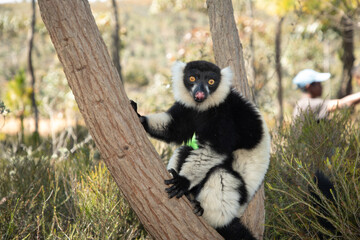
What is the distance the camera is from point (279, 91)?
11391 millimetres

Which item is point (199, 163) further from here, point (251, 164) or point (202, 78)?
point (202, 78)

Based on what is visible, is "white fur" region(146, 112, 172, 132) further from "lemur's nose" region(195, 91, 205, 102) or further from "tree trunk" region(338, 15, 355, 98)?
"tree trunk" region(338, 15, 355, 98)

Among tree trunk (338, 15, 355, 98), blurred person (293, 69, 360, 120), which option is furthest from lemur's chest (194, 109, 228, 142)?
tree trunk (338, 15, 355, 98)

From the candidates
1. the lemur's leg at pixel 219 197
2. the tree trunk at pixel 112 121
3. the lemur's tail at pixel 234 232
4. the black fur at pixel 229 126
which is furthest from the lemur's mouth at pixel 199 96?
the lemur's tail at pixel 234 232

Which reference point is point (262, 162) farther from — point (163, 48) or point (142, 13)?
point (142, 13)

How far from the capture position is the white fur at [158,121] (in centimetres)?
318

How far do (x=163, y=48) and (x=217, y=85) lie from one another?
121 ft

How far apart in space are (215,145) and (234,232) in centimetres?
71

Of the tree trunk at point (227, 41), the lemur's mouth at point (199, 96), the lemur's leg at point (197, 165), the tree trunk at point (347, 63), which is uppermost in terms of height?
the tree trunk at point (227, 41)

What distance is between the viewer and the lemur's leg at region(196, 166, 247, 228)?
8.70 feet

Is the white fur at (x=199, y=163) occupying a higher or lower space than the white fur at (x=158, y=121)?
lower

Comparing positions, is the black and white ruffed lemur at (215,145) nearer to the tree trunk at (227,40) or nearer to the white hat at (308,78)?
the tree trunk at (227,40)


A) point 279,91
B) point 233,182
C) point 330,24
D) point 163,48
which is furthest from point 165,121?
point 163,48

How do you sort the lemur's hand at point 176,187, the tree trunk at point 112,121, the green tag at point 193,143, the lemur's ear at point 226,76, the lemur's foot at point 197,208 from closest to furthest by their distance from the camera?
the tree trunk at point 112,121
the lemur's hand at point 176,187
the lemur's foot at point 197,208
the green tag at point 193,143
the lemur's ear at point 226,76
